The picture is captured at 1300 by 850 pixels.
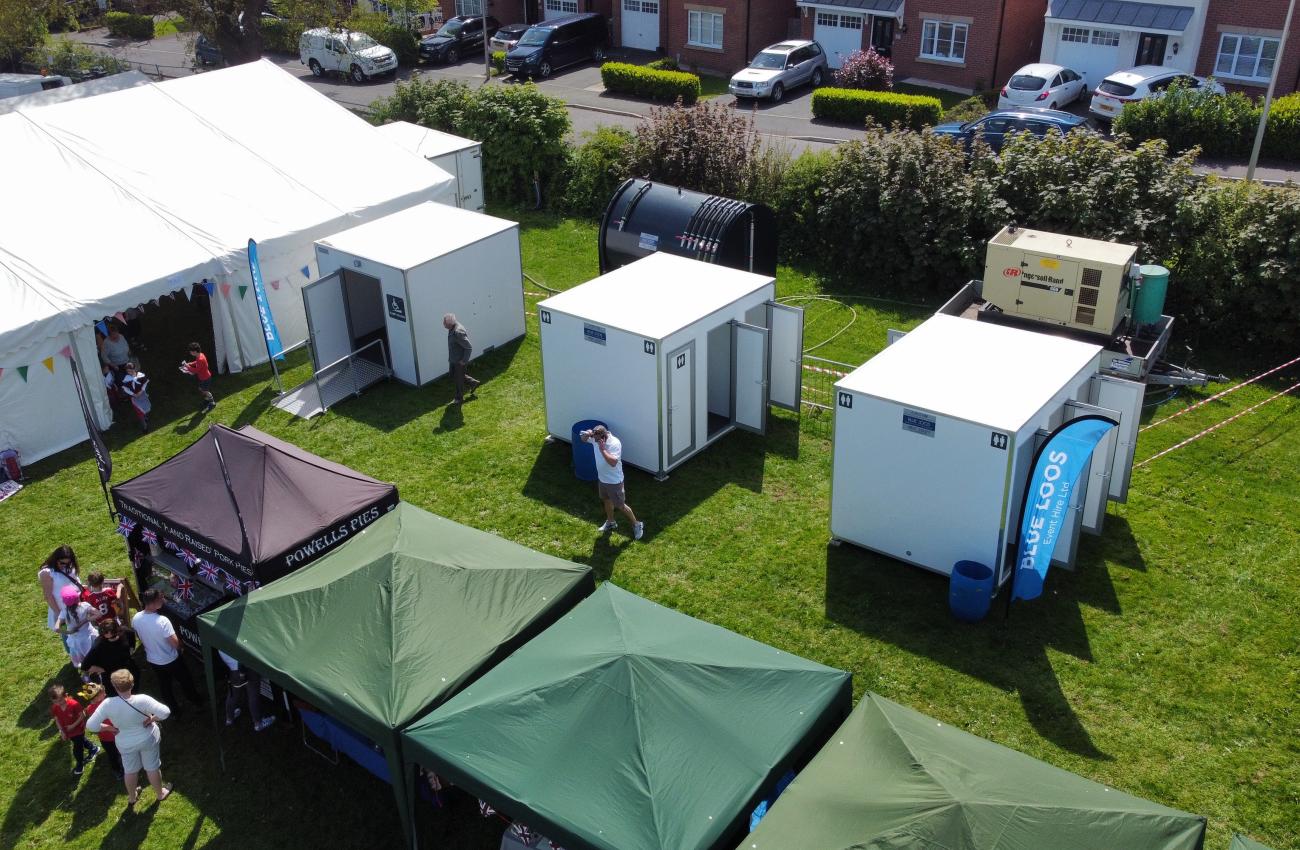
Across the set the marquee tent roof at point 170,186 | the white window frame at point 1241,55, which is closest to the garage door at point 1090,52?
the white window frame at point 1241,55

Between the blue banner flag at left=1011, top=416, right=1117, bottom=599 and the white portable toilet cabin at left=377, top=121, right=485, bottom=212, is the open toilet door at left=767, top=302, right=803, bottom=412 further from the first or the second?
the white portable toilet cabin at left=377, top=121, right=485, bottom=212

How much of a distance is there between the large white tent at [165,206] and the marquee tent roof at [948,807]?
12.4 m

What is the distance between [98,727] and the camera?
9.12m

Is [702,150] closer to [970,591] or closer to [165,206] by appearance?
[165,206]

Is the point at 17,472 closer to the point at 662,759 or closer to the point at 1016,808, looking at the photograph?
the point at 662,759

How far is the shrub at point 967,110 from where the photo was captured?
29.0 metres

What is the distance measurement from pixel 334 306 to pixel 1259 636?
1329cm

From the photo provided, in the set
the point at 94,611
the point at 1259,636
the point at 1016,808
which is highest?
the point at 1016,808

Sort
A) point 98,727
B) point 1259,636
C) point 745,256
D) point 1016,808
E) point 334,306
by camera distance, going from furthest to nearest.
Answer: point 745,256
point 334,306
point 1259,636
point 98,727
point 1016,808

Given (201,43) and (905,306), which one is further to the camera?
(201,43)

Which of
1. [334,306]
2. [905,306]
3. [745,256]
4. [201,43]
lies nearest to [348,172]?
[334,306]

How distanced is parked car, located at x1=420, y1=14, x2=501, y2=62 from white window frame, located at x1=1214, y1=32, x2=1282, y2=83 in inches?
996

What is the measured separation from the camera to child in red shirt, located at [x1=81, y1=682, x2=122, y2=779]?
9289mm

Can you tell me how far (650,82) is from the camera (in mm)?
35156
